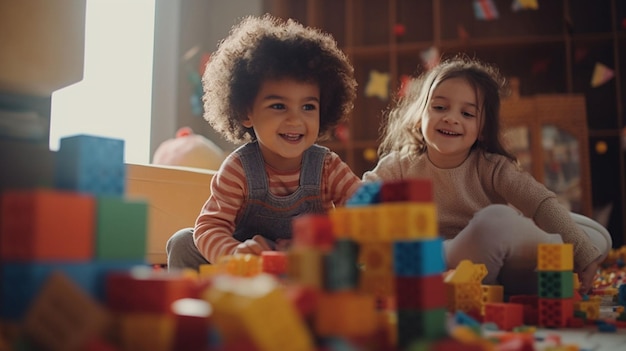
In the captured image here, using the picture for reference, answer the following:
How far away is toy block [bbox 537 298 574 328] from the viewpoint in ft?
2.93

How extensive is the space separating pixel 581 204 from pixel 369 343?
8.18ft

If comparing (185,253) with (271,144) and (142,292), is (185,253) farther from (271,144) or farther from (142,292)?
(142,292)

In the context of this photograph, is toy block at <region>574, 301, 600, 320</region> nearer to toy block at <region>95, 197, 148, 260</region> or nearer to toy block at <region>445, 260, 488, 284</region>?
toy block at <region>445, 260, 488, 284</region>

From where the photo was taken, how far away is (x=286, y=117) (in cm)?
128

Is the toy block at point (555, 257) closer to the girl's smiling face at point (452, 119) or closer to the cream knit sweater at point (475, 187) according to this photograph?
the cream knit sweater at point (475, 187)

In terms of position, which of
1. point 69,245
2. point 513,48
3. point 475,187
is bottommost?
point 69,245

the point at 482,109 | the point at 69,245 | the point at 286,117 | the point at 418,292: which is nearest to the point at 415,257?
the point at 418,292

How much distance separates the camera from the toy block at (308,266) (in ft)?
1.69

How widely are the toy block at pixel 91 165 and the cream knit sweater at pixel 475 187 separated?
98 cm

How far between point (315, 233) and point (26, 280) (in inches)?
8.9

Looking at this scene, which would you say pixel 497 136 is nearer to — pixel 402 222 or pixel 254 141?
pixel 254 141

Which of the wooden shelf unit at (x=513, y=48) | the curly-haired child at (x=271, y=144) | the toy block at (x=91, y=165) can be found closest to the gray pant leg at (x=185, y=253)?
the curly-haired child at (x=271, y=144)

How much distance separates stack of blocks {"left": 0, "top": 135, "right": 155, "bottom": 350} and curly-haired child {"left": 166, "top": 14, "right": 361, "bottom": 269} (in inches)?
25.4

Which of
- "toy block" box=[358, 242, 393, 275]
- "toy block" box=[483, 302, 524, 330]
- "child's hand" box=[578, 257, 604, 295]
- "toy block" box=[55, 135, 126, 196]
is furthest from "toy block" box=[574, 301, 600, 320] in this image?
"toy block" box=[55, 135, 126, 196]
